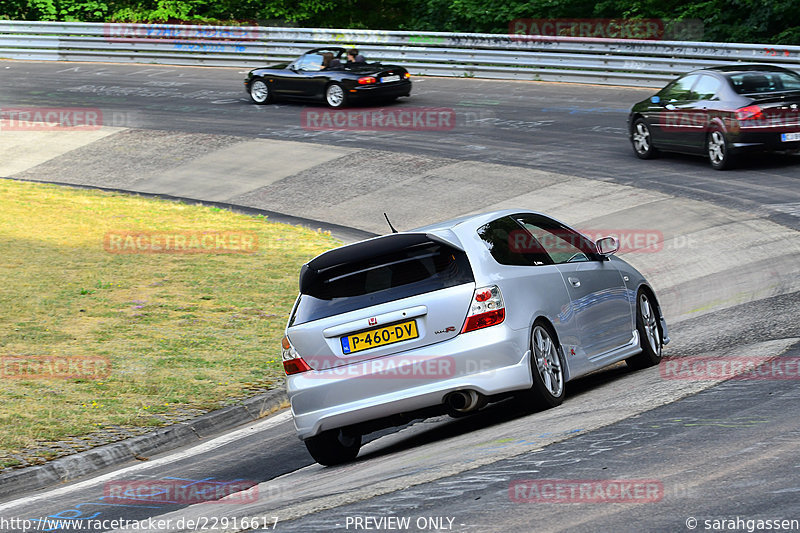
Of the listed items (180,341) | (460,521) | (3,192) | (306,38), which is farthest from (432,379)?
(306,38)

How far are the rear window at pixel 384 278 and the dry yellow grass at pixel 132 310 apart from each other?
2.38 metres

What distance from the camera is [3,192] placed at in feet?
75.0

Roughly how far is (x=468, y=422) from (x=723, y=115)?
1225 cm

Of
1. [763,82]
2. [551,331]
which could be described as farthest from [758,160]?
[551,331]

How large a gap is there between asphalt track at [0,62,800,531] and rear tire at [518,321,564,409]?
14 cm

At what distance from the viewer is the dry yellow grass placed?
400 inches

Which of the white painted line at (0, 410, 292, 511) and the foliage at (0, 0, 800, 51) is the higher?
the foliage at (0, 0, 800, 51)

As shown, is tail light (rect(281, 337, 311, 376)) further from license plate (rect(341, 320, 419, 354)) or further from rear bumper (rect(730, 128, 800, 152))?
rear bumper (rect(730, 128, 800, 152))

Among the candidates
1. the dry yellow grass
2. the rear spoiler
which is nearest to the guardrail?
the dry yellow grass

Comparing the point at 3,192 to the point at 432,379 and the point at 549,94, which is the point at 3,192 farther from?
the point at 432,379

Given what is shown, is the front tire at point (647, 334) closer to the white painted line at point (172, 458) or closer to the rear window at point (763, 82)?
the white painted line at point (172, 458)

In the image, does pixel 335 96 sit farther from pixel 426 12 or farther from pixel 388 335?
pixel 388 335

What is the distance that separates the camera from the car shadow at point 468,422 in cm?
829

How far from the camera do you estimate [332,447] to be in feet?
26.8
